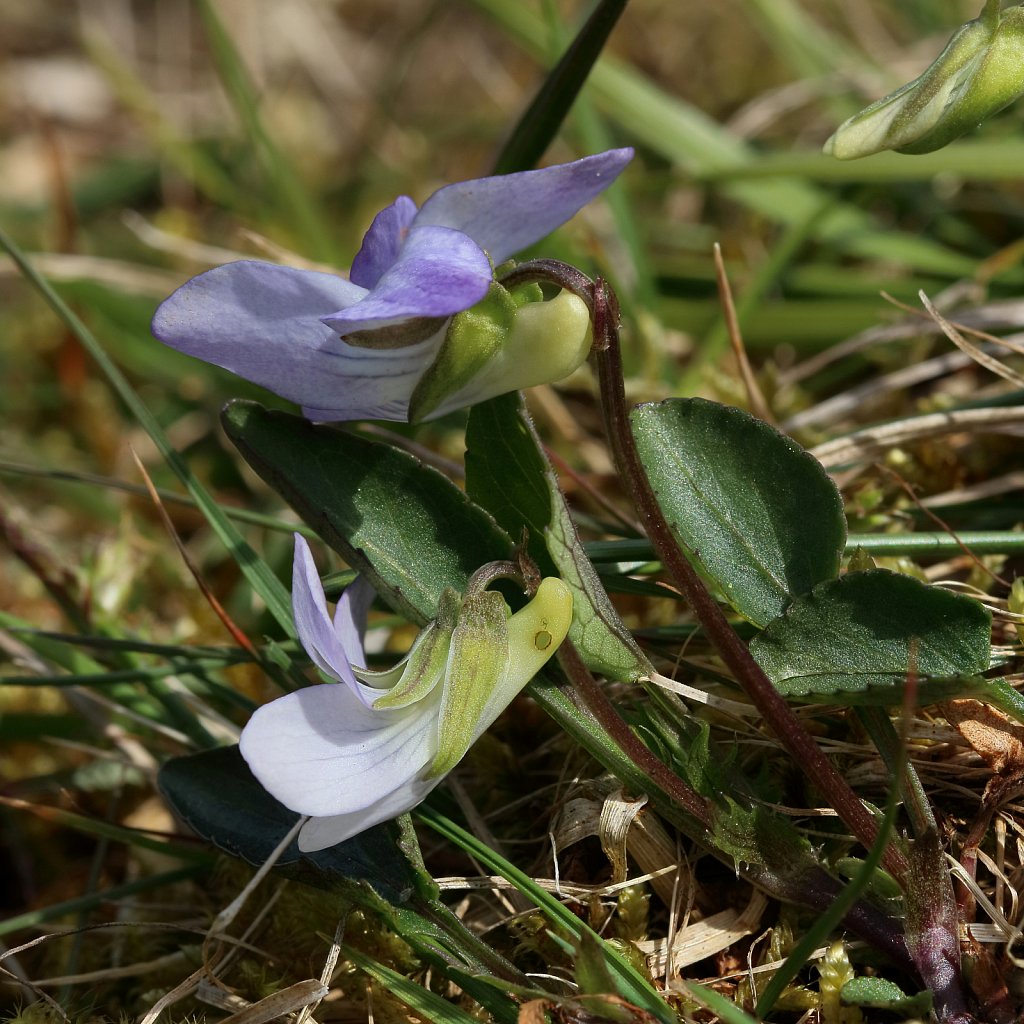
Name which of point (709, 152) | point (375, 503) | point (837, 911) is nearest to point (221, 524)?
point (375, 503)

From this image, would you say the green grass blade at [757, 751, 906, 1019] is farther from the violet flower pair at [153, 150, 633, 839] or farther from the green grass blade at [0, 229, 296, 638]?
the green grass blade at [0, 229, 296, 638]

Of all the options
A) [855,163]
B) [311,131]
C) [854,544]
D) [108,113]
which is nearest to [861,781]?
[854,544]

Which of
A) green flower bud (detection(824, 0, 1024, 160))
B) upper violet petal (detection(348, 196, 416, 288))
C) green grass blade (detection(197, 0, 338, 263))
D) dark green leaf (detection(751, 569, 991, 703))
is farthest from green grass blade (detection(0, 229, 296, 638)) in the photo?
green grass blade (detection(197, 0, 338, 263))

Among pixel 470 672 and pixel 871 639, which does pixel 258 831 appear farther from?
pixel 871 639

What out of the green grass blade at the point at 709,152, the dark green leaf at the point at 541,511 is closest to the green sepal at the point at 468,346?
the dark green leaf at the point at 541,511

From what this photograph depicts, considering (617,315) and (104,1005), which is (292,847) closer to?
(104,1005)

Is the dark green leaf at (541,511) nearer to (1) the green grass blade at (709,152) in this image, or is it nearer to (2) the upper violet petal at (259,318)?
(2) the upper violet petal at (259,318)
